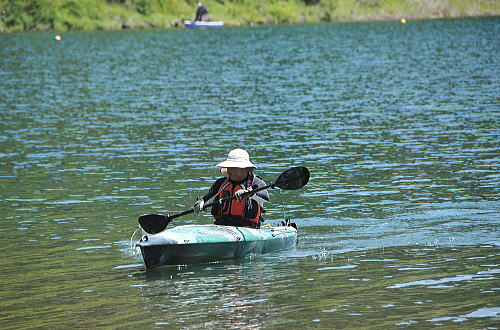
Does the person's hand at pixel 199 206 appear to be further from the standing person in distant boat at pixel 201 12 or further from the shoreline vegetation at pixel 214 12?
the shoreline vegetation at pixel 214 12

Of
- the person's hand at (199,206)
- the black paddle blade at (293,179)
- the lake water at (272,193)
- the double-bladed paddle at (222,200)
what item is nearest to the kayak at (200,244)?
the lake water at (272,193)

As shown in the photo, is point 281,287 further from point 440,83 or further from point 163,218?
point 440,83

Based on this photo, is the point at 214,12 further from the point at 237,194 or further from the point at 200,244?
the point at 200,244

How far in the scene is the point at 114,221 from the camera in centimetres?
2044

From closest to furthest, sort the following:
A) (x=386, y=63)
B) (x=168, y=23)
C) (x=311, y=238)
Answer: (x=311, y=238) < (x=386, y=63) < (x=168, y=23)

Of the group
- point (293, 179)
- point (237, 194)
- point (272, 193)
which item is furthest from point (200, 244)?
point (272, 193)

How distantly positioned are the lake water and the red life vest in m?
0.85

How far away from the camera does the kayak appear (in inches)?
626

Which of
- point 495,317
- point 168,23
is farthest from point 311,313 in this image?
point 168,23

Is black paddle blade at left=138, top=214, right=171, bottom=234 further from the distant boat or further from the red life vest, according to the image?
the distant boat

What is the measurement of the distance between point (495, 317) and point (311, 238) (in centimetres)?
655

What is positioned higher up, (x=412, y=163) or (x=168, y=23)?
(x=168, y=23)

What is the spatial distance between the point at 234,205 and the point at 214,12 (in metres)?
126

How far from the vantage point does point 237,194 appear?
16.4m
